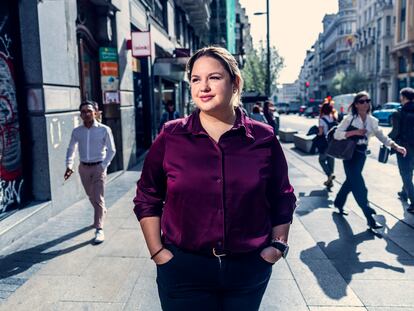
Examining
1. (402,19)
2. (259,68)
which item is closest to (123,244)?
(259,68)

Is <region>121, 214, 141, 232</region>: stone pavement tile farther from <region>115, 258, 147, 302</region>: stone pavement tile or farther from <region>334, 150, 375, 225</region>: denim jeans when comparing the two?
<region>334, 150, 375, 225</region>: denim jeans

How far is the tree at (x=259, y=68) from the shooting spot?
4059cm

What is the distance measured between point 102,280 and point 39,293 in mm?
582

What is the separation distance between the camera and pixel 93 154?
5.42m

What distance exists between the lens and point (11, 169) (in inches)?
233

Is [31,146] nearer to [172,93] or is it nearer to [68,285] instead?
[68,285]

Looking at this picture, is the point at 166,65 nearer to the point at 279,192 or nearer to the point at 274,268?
the point at 274,268

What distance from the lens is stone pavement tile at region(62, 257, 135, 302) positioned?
3.78 meters

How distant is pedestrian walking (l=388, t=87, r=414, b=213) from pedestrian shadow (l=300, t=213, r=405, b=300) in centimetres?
159

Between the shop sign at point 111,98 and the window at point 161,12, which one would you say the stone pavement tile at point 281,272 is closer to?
the shop sign at point 111,98

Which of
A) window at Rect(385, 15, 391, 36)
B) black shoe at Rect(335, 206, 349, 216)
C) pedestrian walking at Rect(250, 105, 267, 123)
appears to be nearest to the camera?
black shoe at Rect(335, 206, 349, 216)

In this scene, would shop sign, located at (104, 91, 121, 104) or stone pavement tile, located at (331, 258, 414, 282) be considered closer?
stone pavement tile, located at (331, 258, 414, 282)

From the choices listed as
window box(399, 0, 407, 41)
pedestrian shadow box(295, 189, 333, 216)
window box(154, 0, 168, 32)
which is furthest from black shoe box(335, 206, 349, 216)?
window box(399, 0, 407, 41)

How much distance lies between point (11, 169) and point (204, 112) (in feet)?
15.7
